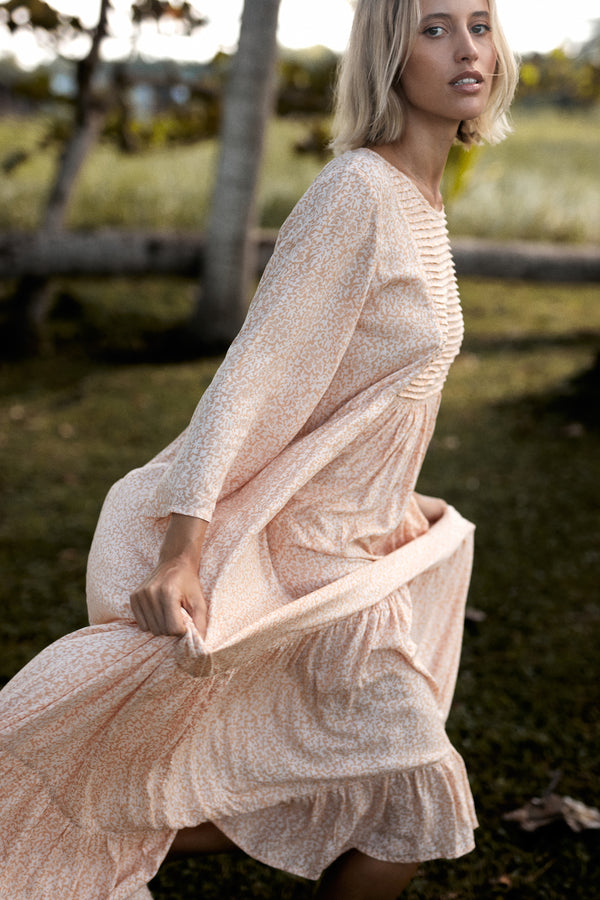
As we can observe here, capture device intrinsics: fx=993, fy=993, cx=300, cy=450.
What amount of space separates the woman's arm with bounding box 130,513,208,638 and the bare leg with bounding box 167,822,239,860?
0.60m

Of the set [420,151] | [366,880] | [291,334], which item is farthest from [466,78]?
[366,880]

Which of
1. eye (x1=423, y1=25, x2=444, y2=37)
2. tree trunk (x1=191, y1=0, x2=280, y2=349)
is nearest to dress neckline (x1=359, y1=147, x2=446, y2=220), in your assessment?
eye (x1=423, y1=25, x2=444, y2=37)

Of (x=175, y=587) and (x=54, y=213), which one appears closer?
(x=175, y=587)

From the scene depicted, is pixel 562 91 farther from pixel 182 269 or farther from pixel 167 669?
pixel 167 669

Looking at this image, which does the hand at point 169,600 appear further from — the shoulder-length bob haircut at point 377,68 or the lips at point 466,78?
the lips at point 466,78

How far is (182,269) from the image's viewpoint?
26.2 ft

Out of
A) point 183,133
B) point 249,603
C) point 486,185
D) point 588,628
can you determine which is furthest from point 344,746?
point 486,185

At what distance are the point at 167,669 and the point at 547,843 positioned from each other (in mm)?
1613

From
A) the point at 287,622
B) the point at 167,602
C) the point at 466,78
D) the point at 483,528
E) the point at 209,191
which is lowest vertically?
the point at 483,528

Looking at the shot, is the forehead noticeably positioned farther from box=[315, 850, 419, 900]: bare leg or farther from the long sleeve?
box=[315, 850, 419, 900]: bare leg

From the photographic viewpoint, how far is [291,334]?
5.35 ft

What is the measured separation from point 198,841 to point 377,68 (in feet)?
4.92

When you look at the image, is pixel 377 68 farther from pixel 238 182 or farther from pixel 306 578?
pixel 238 182

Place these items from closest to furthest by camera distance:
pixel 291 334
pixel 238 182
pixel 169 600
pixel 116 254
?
pixel 169 600 < pixel 291 334 < pixel 238 182 < pixel 116 254
